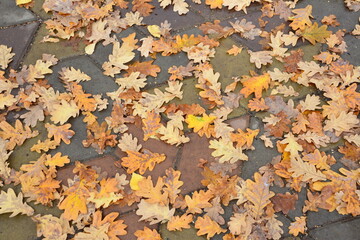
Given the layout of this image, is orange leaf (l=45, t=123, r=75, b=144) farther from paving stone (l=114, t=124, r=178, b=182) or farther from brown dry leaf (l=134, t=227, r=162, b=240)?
brown dry leaf (l=134, t=227, r=162, b=240)

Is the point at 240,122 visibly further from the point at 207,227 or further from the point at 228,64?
the point at 207,227

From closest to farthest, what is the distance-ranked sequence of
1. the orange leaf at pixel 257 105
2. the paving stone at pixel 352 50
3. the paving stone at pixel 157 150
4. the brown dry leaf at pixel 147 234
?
the brown dry leaf at pixel 147 234
the paving stone at pixel 157 150
the orange leaf at pixel 257 105
the paving stone at pixel 352 50

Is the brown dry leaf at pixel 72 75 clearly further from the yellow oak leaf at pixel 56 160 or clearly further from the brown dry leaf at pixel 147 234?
the brown dry leaf at pixel 147 234

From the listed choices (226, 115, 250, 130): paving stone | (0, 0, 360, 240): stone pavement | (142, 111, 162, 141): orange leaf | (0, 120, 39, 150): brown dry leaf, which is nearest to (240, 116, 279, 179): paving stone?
(0, 0, 360, 240): stone pavement

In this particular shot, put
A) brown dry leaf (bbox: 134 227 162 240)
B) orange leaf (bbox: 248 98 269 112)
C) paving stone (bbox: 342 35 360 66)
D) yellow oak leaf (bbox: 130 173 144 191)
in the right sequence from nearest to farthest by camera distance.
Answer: brown dry leaf (bbox: 134 227 162 240)
yellow oak leaf (bbox: 130 173 144 191)
orange leaf (bbox: 248 98 269 112)
paving stone (bbox: 342 35 360 66)

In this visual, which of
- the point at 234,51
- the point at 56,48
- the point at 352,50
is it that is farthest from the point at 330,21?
the point at 56,48

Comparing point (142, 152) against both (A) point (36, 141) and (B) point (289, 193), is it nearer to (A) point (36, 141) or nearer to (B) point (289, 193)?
(A) point (36, 141)

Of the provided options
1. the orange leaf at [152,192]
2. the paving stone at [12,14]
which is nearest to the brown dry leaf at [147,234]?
the orange leaf at [152,192]

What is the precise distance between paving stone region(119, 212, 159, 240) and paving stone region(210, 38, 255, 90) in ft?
3.91

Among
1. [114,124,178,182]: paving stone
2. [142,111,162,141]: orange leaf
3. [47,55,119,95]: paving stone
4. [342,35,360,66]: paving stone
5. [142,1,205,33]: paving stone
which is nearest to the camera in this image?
[114,124,178,182]: paving stone

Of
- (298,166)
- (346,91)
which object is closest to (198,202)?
(298,166)

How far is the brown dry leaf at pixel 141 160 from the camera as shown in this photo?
8.52 ft

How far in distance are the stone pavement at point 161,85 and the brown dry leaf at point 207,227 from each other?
0.16 ft

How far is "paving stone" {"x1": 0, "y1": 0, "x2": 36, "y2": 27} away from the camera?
3393 millimetres
